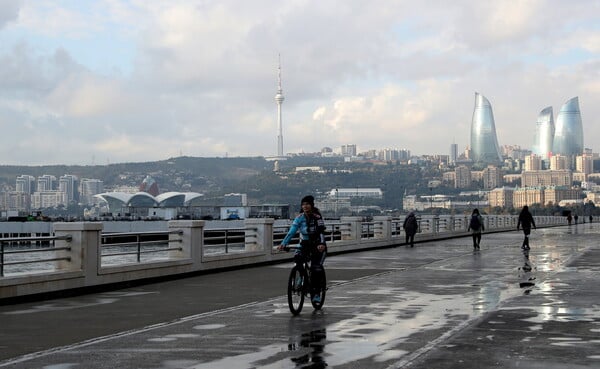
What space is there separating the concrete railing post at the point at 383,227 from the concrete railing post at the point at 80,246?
26601 millimetres

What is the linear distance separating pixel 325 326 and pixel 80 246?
777 centimetres

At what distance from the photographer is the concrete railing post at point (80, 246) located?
19.3 m

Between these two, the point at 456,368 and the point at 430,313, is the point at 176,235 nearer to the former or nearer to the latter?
the point at 430,313

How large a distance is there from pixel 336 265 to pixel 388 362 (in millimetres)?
18917

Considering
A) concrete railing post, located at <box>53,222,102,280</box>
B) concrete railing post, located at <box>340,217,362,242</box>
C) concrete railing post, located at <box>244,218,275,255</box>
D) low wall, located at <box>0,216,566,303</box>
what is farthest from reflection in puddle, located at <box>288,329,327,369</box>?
concrete railing post, located at <box>340,217,362,242</box>

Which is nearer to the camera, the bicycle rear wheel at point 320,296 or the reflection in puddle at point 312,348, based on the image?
the reflection in puddle at point 312,348

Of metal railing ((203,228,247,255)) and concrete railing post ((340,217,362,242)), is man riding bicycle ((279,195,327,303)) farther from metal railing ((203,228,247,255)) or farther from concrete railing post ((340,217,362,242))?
concrete railing post ((340,217,362,242))

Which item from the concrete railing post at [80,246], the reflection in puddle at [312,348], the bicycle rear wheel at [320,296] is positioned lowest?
the reflection in puddle at [312,348]

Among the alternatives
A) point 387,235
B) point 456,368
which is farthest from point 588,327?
point 387,235

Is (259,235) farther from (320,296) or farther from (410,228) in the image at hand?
(410,228)

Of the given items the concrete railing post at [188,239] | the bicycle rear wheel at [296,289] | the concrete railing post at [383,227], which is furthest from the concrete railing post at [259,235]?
the concrete railing post at [383,227]

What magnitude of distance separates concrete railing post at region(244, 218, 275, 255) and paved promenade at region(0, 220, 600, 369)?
655 centimetres

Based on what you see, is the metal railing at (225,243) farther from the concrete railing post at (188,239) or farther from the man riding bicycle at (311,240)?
the man riding bicycle at (311,240)

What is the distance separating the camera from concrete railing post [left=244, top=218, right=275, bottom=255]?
96.5 feet
